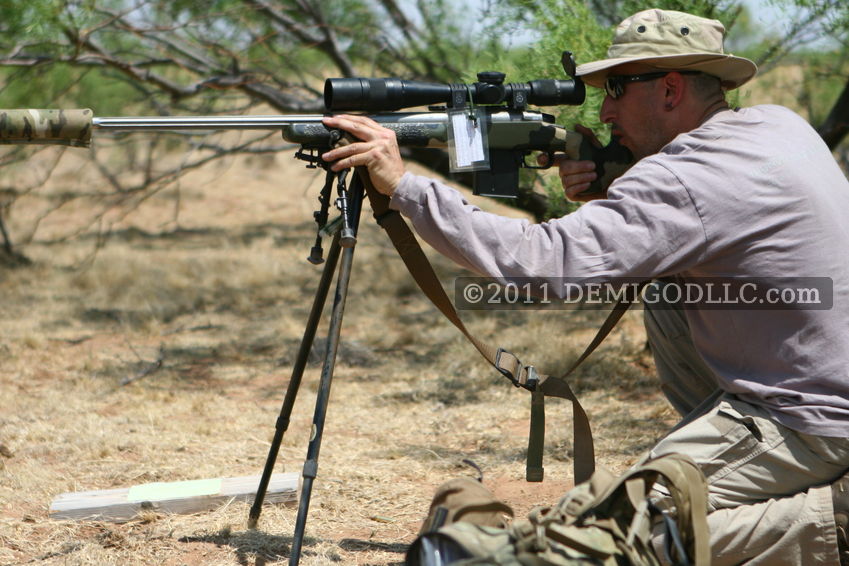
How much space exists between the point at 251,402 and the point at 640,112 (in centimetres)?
278

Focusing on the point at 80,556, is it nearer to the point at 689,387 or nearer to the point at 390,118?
the point at 390,118

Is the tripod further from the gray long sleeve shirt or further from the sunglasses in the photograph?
the sunglasses

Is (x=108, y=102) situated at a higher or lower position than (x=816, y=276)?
higher

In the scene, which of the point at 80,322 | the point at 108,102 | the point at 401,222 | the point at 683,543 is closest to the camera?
the point at 683,543

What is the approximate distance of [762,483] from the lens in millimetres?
2410

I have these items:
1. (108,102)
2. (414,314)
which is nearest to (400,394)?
(414,314)

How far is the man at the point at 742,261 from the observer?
7.62ft

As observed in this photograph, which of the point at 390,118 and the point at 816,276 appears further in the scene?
the point at 390,118

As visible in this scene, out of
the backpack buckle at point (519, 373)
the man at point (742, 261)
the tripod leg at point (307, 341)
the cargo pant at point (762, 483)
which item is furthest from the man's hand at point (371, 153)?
the cargo pant at point (762, 483)

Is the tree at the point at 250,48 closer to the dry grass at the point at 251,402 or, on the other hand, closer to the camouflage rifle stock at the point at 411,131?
the dry grass at the point at 251,402

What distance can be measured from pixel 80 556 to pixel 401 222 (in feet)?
4.77

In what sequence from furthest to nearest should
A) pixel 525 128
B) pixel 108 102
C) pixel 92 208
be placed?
pixel 92 208, pixel 108 102, pixel 525 128

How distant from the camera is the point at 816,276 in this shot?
238 cm

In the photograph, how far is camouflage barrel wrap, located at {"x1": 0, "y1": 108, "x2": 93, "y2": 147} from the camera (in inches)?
101
